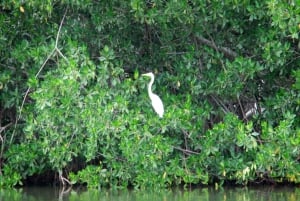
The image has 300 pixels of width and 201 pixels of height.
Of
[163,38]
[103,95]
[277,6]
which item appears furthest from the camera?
[163,38]

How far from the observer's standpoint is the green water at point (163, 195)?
11.8 meters

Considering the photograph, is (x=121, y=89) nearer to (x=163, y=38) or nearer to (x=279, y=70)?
(x=163, y=38)

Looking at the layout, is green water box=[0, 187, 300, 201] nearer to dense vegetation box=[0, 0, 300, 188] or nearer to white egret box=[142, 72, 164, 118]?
dense vegetation box=[0, 0, 300, 188]

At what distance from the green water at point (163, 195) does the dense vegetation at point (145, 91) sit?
16cm

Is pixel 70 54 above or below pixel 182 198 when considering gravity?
above

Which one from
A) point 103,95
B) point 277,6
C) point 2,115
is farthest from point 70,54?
point 277,6

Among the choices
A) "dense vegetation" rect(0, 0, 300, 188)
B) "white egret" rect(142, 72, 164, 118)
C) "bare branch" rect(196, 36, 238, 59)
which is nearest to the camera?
"dense vegetation" rect(0, 0, 300, 188)

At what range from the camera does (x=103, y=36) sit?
1307cm

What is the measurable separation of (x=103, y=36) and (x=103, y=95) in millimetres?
1200

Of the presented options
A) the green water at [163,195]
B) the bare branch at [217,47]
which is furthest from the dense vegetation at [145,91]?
the green water at [163,195]

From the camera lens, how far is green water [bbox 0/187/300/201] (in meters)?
11.8

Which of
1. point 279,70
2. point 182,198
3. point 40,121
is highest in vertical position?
point 279,70

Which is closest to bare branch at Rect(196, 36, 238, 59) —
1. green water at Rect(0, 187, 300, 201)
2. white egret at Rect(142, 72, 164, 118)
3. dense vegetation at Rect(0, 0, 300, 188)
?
dense vegetation at Rect(0, 0, 300, 188)

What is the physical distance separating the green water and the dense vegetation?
0.53 ft
